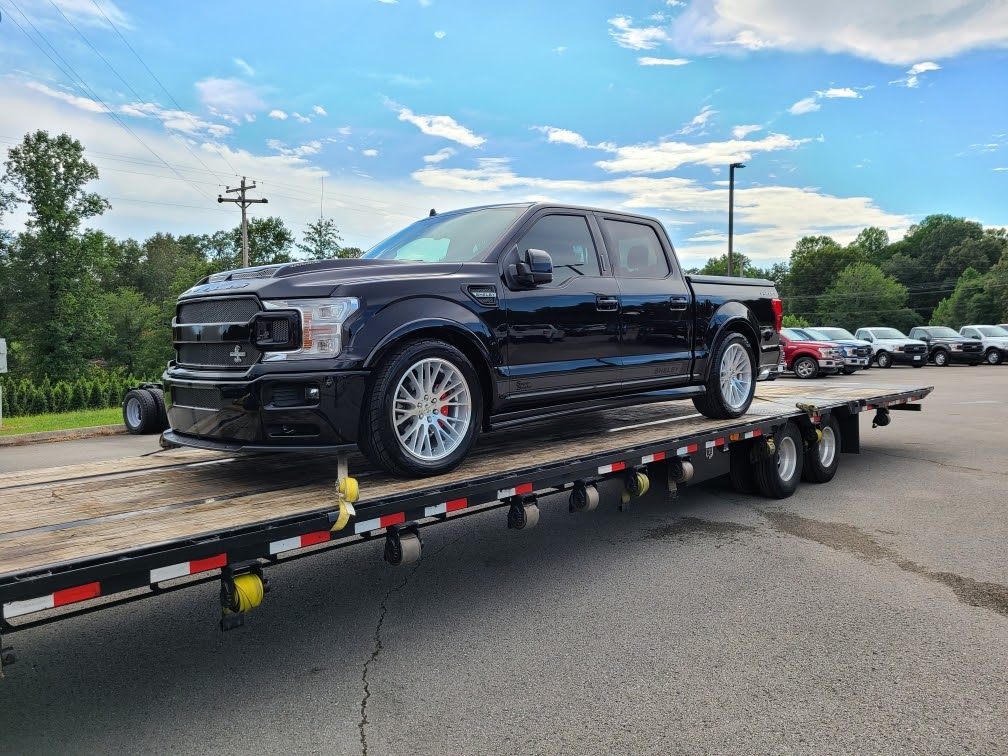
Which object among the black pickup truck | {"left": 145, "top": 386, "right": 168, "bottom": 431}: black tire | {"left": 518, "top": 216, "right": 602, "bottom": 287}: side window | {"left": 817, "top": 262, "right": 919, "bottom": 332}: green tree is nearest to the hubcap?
the black pickup truck

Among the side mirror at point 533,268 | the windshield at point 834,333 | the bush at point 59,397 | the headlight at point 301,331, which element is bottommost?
the bush at point 59,397

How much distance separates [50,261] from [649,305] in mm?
50485

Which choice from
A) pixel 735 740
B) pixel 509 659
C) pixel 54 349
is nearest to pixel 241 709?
pixel 509 659

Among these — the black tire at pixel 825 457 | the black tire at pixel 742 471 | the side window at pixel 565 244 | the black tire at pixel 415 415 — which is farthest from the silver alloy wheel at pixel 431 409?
the black tire at pixel 825 457

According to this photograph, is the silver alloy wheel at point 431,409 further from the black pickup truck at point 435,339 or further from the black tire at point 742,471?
the black tire at point 742,471

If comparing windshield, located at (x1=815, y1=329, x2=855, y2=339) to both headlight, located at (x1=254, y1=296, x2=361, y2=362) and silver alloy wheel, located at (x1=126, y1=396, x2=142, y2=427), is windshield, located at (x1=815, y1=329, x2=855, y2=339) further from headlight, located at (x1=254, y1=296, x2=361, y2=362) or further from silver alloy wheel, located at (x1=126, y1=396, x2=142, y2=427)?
headlight, located at (x1=254, y1=296, x2=361, y2=362)

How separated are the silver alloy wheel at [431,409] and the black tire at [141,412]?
3465 mm

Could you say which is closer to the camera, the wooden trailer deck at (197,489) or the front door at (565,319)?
the wooden trailer deck at (197,489)

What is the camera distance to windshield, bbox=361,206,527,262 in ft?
15.7

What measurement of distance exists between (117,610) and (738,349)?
5.21 meters

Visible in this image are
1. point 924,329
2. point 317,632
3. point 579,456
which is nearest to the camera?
point 317,632

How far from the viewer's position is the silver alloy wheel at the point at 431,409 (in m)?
3.91

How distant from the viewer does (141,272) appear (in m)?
79.1

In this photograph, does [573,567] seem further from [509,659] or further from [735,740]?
[735,740]
